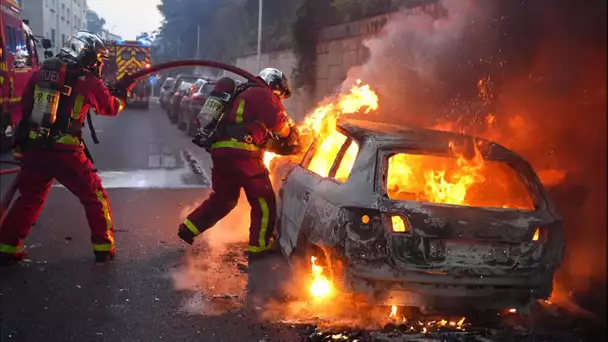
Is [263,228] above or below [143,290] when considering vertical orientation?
above

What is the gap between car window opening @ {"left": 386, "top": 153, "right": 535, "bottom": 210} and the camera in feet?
15.1

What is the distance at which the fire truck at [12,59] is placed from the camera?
37.6ft

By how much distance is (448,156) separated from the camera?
447 cm

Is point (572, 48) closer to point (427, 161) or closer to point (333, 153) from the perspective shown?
point (427, 161)

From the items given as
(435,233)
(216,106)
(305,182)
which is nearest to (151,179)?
(216,106)

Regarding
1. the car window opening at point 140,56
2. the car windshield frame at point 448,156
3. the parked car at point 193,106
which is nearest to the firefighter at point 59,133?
the car windshield frame at point 448,156

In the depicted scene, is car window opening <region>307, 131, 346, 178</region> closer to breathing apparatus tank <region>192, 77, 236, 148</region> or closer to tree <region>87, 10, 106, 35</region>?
breathing apparatus tank <region>192, 77, 236, 148</region>

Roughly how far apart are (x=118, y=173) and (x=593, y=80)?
8.25 m

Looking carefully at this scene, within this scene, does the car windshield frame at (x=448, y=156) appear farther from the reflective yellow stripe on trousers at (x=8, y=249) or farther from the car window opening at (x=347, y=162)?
the reflective yellow stripe on trousers at (x=8, y=249)

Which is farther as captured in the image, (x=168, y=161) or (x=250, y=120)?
(x=168, y=161)

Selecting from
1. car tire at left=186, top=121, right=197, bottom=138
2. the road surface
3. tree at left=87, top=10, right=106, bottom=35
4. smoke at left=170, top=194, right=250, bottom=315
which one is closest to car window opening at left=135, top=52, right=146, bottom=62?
tree at left=87, top=10, right=106, bottom=35

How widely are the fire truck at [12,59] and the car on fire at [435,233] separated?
8602 mm

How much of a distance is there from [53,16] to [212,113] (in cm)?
1468

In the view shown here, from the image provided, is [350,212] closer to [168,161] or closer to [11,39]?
[168,161]
